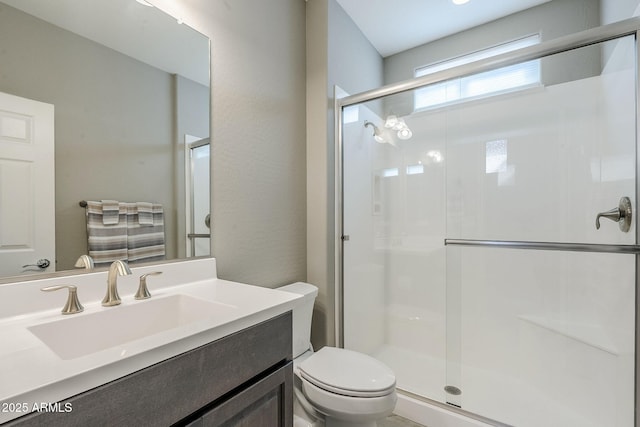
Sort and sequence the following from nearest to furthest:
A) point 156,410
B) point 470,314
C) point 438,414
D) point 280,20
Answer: point 156,410 < point 438,414 < point 280,20 < point 470,314

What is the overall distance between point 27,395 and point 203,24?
143 centimetres

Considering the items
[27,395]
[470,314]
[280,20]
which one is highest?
[280,20]

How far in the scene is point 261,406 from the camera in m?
0.84

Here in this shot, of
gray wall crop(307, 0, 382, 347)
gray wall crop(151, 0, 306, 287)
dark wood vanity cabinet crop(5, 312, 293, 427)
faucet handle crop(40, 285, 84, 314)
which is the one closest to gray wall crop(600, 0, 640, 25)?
gray wall crop(307, 0, 382, 347)

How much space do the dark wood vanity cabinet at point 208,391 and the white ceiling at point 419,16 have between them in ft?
7.15

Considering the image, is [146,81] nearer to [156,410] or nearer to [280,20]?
[280,20]

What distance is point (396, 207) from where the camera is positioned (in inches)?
86.4

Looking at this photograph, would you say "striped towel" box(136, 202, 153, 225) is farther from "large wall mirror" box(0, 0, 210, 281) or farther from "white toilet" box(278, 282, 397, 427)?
"white toilet" box(278, 282, 397, 427)

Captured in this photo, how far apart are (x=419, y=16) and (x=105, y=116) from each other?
2203 mm

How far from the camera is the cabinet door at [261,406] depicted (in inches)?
28.3

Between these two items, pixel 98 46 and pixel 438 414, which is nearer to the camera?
pixel 98 46

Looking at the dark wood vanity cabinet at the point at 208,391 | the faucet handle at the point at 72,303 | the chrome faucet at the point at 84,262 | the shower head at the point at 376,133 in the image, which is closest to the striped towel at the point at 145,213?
the chrome faucet at the point at 84,262

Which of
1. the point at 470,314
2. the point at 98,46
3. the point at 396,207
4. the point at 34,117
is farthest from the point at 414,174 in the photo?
the point at 34,117

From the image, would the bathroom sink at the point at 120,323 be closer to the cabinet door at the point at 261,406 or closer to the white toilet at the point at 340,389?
the cabinet door at the point at 261,406
